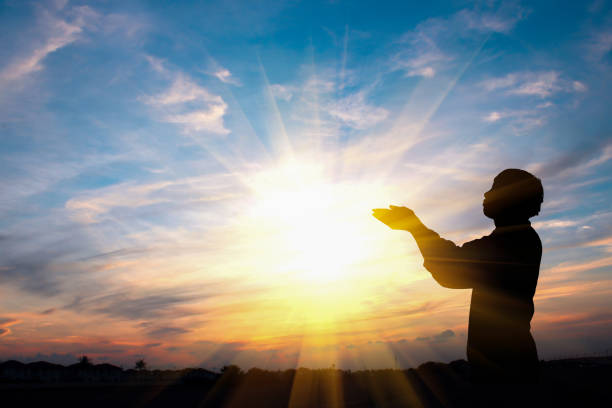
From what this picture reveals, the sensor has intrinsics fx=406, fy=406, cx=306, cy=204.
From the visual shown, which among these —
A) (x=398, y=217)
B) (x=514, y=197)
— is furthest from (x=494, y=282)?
(x=398, y=217)

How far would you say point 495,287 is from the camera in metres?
3.51

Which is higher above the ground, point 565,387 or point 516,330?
point 516,330

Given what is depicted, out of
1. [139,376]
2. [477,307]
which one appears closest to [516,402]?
[477,307]

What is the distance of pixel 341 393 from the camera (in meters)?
8.77

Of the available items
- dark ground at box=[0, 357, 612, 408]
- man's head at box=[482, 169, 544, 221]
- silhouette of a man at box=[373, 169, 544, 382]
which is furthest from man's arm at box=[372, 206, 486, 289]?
dark ground at box=[0, 357, 612, 408]

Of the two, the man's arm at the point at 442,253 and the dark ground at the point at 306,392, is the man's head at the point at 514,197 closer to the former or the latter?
the man's arm at the point at 442,253

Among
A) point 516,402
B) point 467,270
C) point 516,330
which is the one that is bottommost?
point 516,402

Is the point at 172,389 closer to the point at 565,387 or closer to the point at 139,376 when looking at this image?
the point at 139,376

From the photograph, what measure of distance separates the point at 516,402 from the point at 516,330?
0.57m

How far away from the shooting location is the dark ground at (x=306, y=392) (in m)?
3.41

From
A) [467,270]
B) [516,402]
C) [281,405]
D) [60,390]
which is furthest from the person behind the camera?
[281,405]

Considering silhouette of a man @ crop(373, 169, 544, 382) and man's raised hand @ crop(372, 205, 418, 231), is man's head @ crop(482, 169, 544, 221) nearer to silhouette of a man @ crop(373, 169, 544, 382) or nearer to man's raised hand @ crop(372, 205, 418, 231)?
silhouette of a man @ crop(373, 169, 544, 382)

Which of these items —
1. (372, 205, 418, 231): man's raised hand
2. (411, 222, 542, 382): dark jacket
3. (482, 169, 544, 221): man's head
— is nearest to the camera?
(411, 222, 542, 382): dark jacket

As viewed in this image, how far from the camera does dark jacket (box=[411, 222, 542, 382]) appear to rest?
11.1 ft
